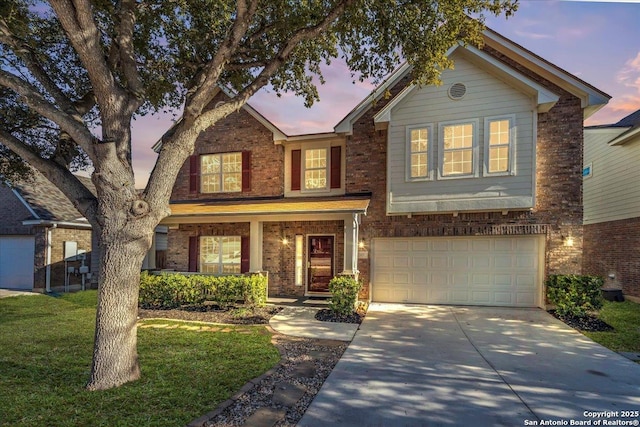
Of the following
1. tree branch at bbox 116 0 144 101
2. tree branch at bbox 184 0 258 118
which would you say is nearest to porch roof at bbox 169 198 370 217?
tree branch at bbox 184 0 258 118

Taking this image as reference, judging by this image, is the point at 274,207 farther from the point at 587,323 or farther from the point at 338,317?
the point at 587,323

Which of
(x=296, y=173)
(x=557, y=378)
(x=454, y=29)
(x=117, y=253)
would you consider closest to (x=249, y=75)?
(x=296, y=173)

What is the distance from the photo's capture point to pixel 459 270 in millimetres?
9906

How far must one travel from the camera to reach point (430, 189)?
956 centimetres

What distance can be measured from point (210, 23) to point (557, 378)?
9.43m

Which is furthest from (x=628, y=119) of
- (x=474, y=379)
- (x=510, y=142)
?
(x=474, y=379)

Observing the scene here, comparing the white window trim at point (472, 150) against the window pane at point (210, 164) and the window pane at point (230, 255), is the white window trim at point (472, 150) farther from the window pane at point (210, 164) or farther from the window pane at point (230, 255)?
the window pane at point (210, 164)

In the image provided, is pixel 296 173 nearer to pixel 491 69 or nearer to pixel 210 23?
pixel 210 23

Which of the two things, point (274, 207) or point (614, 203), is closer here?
point (274, 207)

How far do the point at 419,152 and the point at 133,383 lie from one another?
9078 millimetres

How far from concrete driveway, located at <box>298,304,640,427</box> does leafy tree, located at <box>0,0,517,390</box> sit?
337cm

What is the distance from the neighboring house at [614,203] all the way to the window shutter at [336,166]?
10.2 metres

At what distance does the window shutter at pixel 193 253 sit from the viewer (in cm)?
1232

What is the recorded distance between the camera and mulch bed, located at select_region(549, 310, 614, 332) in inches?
292
